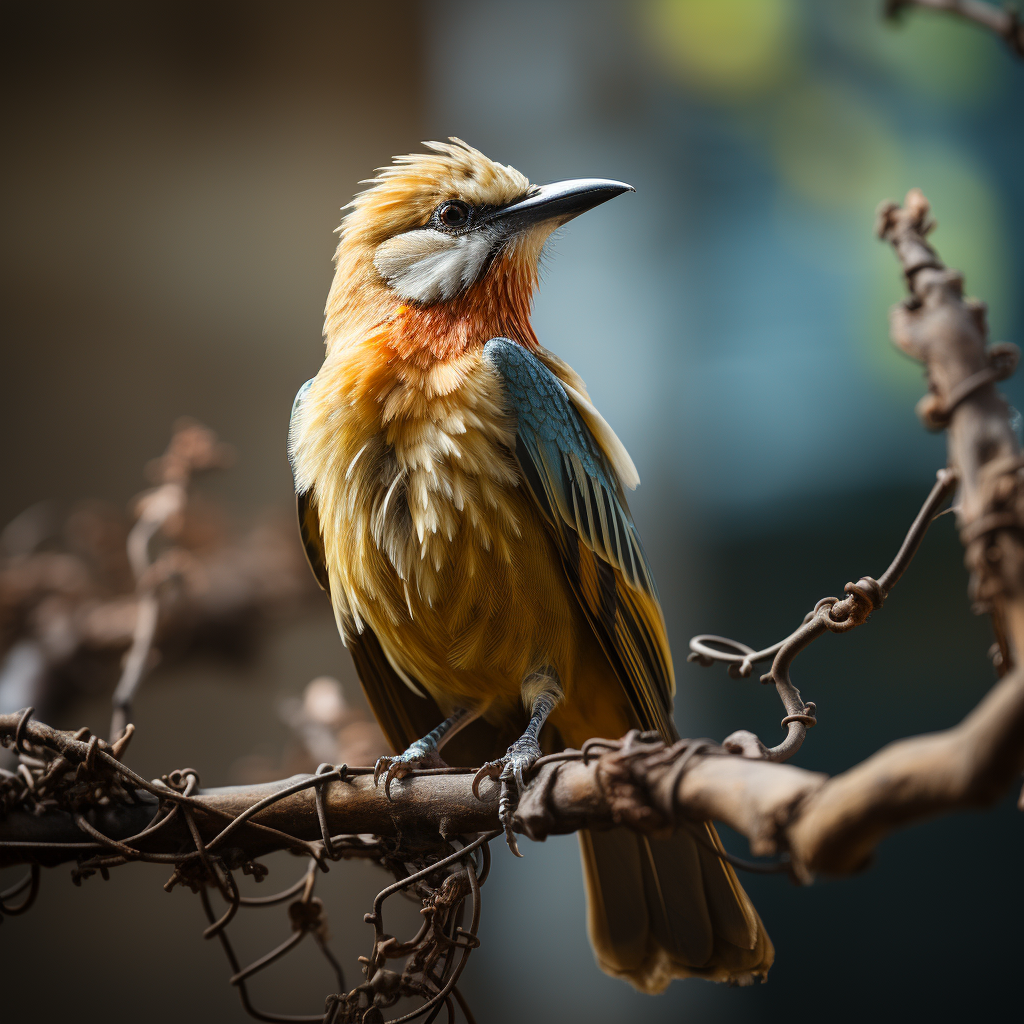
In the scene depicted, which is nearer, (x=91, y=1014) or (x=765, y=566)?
(x=91, y=1014)

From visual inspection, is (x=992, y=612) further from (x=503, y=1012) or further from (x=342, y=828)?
(x=503, y=1012)

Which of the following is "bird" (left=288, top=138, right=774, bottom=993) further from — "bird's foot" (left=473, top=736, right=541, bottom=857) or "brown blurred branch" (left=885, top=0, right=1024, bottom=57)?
"brown blurred branch" (left=885, top=0, right=1024, bottom=57)

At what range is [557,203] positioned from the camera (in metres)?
1.44

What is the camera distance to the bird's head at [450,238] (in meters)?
1.43

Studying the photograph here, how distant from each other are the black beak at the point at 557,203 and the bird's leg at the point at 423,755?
894 mm

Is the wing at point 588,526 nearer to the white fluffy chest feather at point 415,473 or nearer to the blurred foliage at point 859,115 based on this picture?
the white fluffy chest feather at point 415,473

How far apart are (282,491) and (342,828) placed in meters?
2.38

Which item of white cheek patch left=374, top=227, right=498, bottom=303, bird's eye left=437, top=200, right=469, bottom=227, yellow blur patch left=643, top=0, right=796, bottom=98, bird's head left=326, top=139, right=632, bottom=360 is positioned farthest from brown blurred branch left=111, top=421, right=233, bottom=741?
yellow blur patch left=643, top=0, right=796, bottom=98

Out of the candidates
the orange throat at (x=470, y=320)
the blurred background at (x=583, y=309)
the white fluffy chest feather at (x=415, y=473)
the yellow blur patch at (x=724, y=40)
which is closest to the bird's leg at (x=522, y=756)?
the white fluffy chest feather at (x=415, y=473)

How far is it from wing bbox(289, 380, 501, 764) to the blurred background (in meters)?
1.44

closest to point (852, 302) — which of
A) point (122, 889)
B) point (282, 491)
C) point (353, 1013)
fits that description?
point (282, 491)

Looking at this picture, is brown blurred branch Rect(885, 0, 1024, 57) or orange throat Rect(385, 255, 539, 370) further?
orange throat Rect(385, 255, 539, 370)

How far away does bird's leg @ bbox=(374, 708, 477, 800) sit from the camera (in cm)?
105

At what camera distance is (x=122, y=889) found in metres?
2.89
